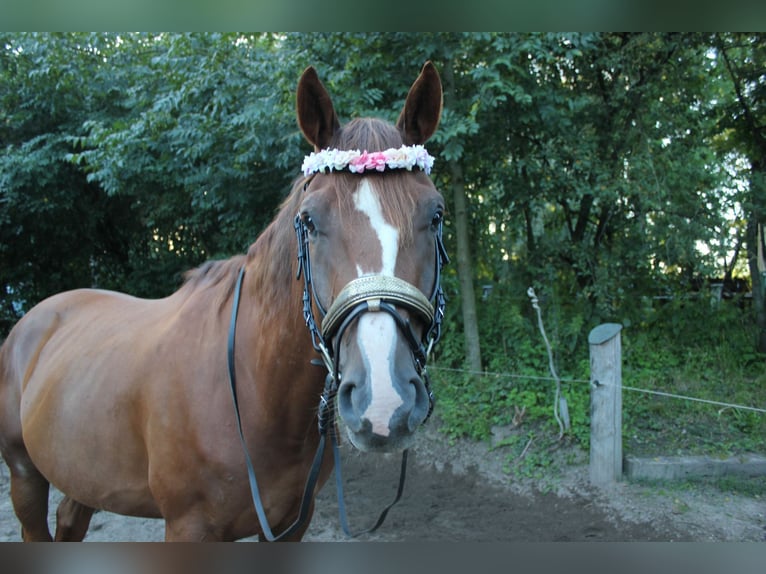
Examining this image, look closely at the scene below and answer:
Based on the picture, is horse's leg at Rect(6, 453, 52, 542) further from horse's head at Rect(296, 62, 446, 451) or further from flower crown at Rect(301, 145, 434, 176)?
flower crown at Rect(301, 145, 434, 176)

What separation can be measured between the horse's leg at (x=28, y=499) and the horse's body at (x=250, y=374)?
1.66ft

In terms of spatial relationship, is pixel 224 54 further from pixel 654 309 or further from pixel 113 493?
pixel 654 309

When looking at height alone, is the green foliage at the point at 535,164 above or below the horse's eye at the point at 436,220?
above

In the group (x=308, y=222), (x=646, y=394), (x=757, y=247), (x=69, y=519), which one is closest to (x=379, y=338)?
(x=308, y=222)

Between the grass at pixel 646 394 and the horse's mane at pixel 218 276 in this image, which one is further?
the grass at pixel 646 394

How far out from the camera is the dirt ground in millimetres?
3561

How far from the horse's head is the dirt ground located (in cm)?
248

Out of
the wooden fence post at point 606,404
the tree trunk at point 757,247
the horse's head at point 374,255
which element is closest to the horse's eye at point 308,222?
the horse's head at point 374,255

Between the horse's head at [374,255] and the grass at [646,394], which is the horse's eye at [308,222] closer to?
the horse's head at [374,255]

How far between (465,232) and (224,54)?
3063 mm

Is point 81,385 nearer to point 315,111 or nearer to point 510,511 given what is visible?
point 315,111

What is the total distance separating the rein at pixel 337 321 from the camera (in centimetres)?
131

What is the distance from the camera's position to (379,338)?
4.16 ft
